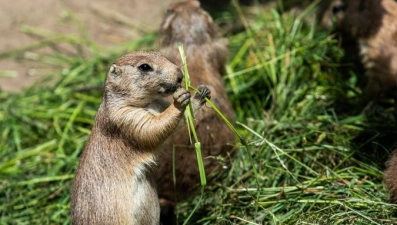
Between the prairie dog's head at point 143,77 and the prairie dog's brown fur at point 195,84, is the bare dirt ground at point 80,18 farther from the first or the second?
the prairie dog's head at point 143,77

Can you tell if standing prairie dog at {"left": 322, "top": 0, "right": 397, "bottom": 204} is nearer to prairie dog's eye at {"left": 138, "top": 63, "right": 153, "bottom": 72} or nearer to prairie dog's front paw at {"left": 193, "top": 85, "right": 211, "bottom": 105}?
prairie dog's front paw at {"left": 193, "top": 85, "right": 211, "bottom": 105}

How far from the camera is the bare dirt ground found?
28.3ft

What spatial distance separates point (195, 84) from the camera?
19.9 feet

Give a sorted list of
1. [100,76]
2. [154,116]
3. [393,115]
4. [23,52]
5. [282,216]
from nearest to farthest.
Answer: [154,116] < [282,216] < [393,115] < [100,76] < [23,52]

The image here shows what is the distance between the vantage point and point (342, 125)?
6.18 meters

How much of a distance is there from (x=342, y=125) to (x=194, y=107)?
6.11 ft

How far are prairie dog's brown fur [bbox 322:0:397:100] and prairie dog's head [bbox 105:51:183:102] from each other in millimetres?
2550

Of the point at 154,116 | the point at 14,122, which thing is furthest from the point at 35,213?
the point at 154,116

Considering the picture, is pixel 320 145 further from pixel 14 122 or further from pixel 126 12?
pixel 126 12

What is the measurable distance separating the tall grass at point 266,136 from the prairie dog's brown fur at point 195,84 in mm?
161

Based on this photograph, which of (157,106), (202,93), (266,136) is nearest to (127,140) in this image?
(157,106)

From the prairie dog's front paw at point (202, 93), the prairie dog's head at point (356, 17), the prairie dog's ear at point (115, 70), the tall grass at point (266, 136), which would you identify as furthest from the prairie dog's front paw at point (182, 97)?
the prairie dog's head at point (356, 17)

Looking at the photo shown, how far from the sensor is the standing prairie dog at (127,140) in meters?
4.68

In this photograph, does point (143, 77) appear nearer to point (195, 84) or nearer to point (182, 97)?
point (182, 97)
